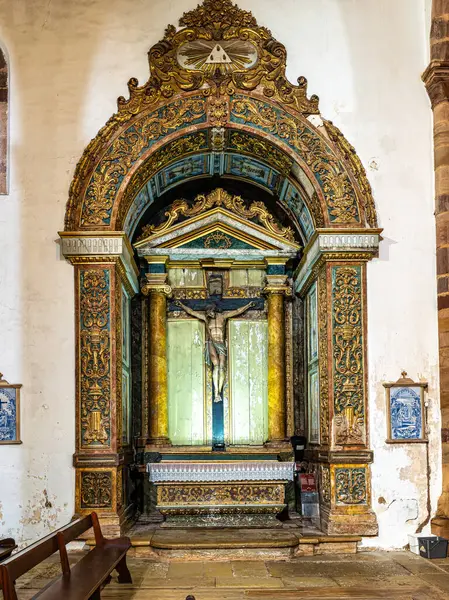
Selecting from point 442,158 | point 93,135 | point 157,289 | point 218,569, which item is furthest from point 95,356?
point 442,158

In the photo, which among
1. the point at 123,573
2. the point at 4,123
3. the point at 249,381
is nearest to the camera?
the point at 123,573

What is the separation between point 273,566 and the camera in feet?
26.8

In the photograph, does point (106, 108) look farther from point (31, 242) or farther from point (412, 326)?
point (412, 326)

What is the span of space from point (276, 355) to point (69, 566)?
5.41 metres

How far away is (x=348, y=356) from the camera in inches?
360

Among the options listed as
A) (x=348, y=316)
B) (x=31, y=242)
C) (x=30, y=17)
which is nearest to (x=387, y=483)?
(x=348, y=316)

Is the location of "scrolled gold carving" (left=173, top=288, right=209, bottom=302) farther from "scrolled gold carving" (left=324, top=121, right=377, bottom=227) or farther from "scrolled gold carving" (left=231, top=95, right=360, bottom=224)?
"scrolled gold carving" (left=324, top=121, right=377, bottom=227)

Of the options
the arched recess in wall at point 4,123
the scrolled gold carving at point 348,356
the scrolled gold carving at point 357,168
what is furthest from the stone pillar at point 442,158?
the arched recess in wall at point 4,123

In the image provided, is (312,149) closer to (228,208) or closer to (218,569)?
(228,208)

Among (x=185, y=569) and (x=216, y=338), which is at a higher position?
(x=216, y=338)

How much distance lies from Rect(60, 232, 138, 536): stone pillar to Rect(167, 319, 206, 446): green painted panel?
6.43 ft

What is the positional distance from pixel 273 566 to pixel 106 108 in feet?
17.3

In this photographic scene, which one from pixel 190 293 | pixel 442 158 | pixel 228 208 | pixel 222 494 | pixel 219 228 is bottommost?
pixel 222 494

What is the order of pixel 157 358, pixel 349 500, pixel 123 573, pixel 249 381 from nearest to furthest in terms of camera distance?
pixel 123 573 → pixel 349 500 → pixel 157 358 → pixel 249 381
